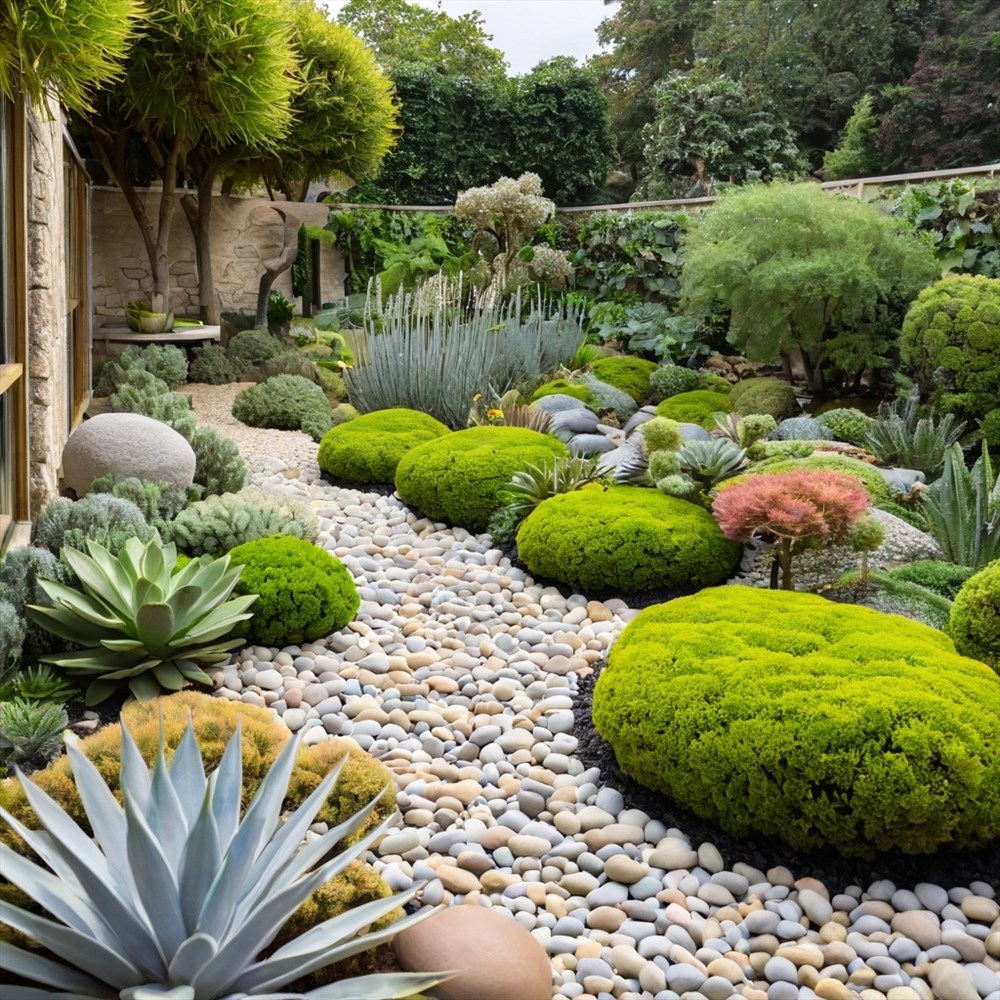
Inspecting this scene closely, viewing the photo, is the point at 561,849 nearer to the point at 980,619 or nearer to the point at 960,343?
the point at 980,619

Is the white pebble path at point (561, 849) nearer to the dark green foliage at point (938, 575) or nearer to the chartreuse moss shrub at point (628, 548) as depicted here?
the chartreuse moss shrub at point (628, 548)

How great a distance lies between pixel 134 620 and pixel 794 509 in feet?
8.87

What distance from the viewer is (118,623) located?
3.65 meters

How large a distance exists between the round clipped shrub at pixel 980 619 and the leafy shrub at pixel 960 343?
4.18m

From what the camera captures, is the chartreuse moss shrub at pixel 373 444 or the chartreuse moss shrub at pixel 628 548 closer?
the chartreuse moss shrub at pixel 628 548

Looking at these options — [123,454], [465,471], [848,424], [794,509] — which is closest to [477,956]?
[794,509]

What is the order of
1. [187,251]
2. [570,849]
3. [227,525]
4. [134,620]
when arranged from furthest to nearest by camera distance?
[187,251] < [227,525] < [134,620] < [570,849]

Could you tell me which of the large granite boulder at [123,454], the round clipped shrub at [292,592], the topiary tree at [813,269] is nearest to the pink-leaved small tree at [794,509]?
the round clipped shrub at [292,592]

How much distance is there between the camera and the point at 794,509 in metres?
4.26

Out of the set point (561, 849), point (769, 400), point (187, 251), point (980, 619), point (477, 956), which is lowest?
point (561, 849)

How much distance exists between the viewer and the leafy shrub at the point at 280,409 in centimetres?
887

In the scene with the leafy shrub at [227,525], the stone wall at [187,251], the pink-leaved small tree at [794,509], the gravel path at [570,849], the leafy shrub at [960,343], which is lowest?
the gravel path at [570,849]

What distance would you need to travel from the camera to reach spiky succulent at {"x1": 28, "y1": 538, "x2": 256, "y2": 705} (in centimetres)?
362

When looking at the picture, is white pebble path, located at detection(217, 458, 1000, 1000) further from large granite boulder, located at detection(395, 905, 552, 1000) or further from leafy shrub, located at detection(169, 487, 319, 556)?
leafy shrub, located at detection(169, 487, 319, 556)
